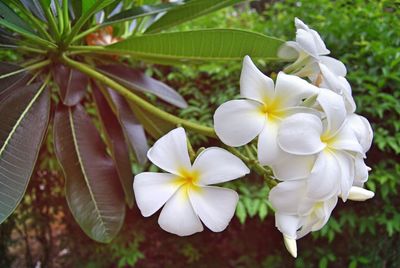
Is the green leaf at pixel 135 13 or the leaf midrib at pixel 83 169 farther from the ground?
the green leaf at pixel 135 13

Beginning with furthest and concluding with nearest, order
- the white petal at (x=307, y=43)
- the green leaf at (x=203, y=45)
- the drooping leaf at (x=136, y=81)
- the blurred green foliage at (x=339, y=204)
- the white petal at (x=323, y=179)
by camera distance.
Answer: the blurred green foliage at (x=339, y=204) < the drooping leaf at (x=136, y=81) < the green leaf at (x=203, y=45) < the white petal at (x=307, y=43) < the white petal at (x=323, y=179)

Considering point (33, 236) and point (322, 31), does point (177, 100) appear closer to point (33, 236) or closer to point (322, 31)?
point (322, 31)

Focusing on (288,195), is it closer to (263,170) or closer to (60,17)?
(263,170)

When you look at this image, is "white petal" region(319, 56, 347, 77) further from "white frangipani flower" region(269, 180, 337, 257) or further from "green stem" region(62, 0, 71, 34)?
"green stem" region(62, 0, 71, 34)

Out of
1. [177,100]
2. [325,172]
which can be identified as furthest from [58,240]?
[325,172]

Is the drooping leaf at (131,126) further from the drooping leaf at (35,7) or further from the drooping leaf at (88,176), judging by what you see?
the drooping leaf at (35,7)

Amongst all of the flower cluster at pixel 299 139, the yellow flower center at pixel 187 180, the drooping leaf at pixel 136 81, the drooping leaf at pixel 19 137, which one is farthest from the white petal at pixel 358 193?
the drooping leaf at pixel 136 81
